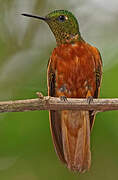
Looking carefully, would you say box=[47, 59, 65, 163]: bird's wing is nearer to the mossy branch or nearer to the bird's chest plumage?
the bird's chest plumage

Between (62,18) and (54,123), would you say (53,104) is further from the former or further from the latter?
(62,18)

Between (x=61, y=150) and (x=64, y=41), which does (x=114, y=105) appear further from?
(x=64, y=41)

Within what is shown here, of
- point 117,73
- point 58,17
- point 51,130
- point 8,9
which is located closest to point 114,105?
point 117,73

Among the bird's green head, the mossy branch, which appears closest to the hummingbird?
the bird's green head

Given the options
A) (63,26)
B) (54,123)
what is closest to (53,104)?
(54,123)

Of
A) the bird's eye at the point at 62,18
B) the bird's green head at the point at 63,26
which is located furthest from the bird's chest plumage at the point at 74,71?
the bird's eye at the point at 62,18

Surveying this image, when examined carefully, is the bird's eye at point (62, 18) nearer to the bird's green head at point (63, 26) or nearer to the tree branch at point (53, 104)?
the bird's green head at point (63, 26)
